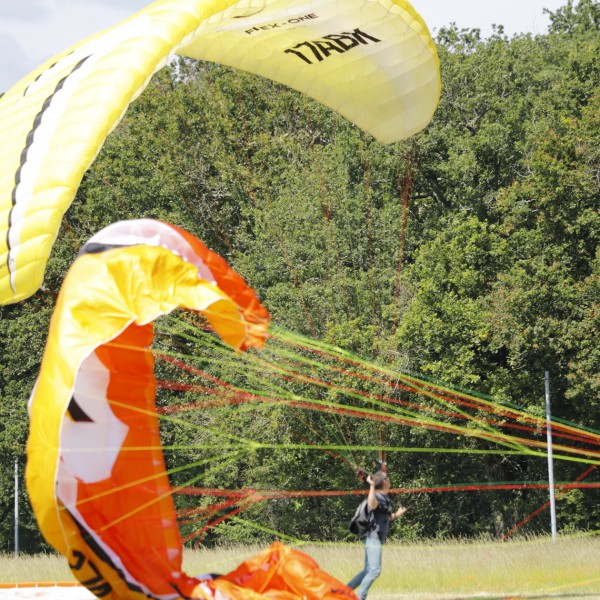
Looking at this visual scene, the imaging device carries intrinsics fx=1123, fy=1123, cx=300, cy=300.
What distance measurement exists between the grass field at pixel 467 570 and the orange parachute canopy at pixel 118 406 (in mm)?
3685

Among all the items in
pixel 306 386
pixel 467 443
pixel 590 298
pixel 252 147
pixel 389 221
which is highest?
pixel 252 147

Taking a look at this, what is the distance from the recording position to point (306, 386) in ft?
69.1

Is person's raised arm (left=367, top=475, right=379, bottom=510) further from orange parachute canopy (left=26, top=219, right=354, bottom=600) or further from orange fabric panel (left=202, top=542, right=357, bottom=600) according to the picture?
orange parachute canopy (left=26, top=219, right=354, bottom=600)

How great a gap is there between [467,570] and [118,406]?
5.36m

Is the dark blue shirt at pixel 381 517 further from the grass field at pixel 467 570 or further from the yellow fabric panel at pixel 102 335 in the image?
the yellow fabric panel at pixel 102 335

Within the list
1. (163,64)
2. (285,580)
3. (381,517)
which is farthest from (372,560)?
(163,64)

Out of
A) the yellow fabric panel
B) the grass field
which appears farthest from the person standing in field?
the yellow fabric panel

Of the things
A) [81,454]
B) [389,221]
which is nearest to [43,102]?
[81,454]

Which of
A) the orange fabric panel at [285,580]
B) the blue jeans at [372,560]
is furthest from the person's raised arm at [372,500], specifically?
the orange fabric panel at [285,580]

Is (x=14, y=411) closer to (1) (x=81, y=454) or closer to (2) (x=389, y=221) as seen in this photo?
(2) (x=389, y=221)

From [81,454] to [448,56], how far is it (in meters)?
22.3

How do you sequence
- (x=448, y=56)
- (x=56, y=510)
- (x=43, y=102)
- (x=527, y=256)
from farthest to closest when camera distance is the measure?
(x=448, y=56) → (x=527, y=256) → (x=43, y=102) → (x=56, y=510)

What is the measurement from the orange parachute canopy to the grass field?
368 cm

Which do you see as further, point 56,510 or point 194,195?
point 194,195
